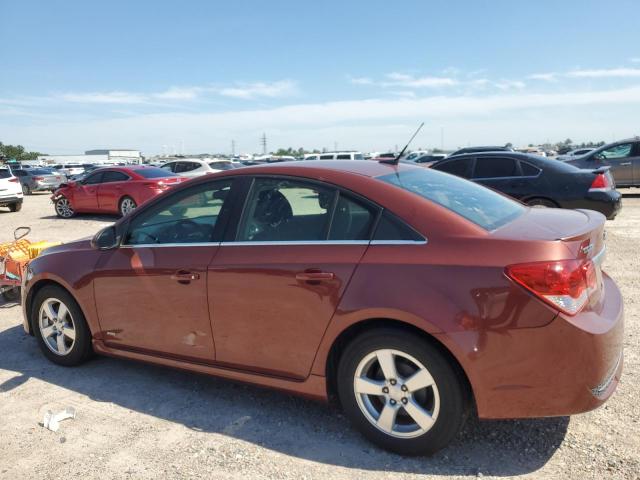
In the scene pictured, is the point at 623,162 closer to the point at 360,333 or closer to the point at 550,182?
the point at 550,182

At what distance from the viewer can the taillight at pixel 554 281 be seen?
2537 millimetres

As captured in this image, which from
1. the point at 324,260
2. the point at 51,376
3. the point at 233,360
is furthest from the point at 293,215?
the point at 51,376

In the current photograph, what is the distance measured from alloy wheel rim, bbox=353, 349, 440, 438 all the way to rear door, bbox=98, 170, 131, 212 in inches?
Answer: 511

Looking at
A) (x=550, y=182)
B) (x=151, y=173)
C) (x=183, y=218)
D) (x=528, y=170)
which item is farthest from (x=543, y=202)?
(x=151, y=173)

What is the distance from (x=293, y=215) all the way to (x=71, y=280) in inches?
76.4

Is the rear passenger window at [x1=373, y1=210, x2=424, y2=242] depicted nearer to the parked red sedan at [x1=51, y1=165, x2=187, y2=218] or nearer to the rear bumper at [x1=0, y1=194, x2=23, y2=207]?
the parked red sedan at [x1=51, y1=165, x2=187, y2=218]

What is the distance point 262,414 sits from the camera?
3.53 meters

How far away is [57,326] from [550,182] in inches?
317

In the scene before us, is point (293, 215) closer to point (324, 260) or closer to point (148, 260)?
point (324, 260)

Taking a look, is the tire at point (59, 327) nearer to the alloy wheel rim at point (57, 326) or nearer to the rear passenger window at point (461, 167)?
the alloy wheel rim at point (57, 326)

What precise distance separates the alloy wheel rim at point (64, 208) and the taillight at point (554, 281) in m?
15.5

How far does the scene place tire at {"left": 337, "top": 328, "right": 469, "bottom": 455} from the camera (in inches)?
108

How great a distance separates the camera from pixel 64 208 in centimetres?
1571

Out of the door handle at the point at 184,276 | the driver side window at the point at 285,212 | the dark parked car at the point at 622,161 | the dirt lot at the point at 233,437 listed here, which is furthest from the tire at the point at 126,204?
the dark parked car at the point at 622,161
